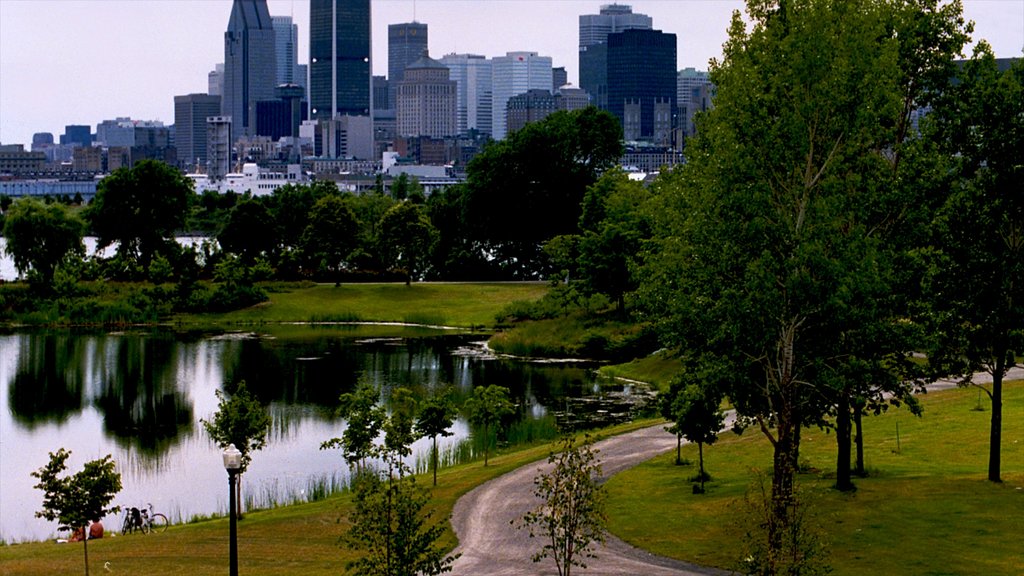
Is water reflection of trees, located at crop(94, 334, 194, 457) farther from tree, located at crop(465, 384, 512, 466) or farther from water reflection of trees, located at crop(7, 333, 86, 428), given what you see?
tree, located at crop(465, 384, 512, 466)

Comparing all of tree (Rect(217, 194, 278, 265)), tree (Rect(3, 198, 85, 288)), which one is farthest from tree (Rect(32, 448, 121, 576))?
tree (Rect(217, 194, 278, 265))

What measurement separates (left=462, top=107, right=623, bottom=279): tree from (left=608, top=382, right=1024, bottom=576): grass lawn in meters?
68.7

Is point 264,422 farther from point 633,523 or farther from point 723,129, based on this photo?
point 723,129

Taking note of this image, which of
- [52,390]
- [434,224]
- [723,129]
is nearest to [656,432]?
[723,129]

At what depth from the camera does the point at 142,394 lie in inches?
2645

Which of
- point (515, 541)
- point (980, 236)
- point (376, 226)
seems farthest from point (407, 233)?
point (515, 541)

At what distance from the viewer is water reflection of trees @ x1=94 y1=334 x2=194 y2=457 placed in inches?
2232

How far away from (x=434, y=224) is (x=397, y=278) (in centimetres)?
1349

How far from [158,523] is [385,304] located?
6068 centimetres

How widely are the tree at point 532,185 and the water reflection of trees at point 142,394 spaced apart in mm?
35042

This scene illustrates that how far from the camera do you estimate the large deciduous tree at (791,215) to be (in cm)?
3406

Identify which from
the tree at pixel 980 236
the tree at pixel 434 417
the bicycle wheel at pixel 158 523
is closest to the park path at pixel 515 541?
the tree at pixel 434 417

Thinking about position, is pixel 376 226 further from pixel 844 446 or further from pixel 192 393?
pixel 844 446

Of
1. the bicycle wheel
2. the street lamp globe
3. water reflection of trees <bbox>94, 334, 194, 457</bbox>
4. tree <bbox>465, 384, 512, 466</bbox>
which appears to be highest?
the street lamp globe
